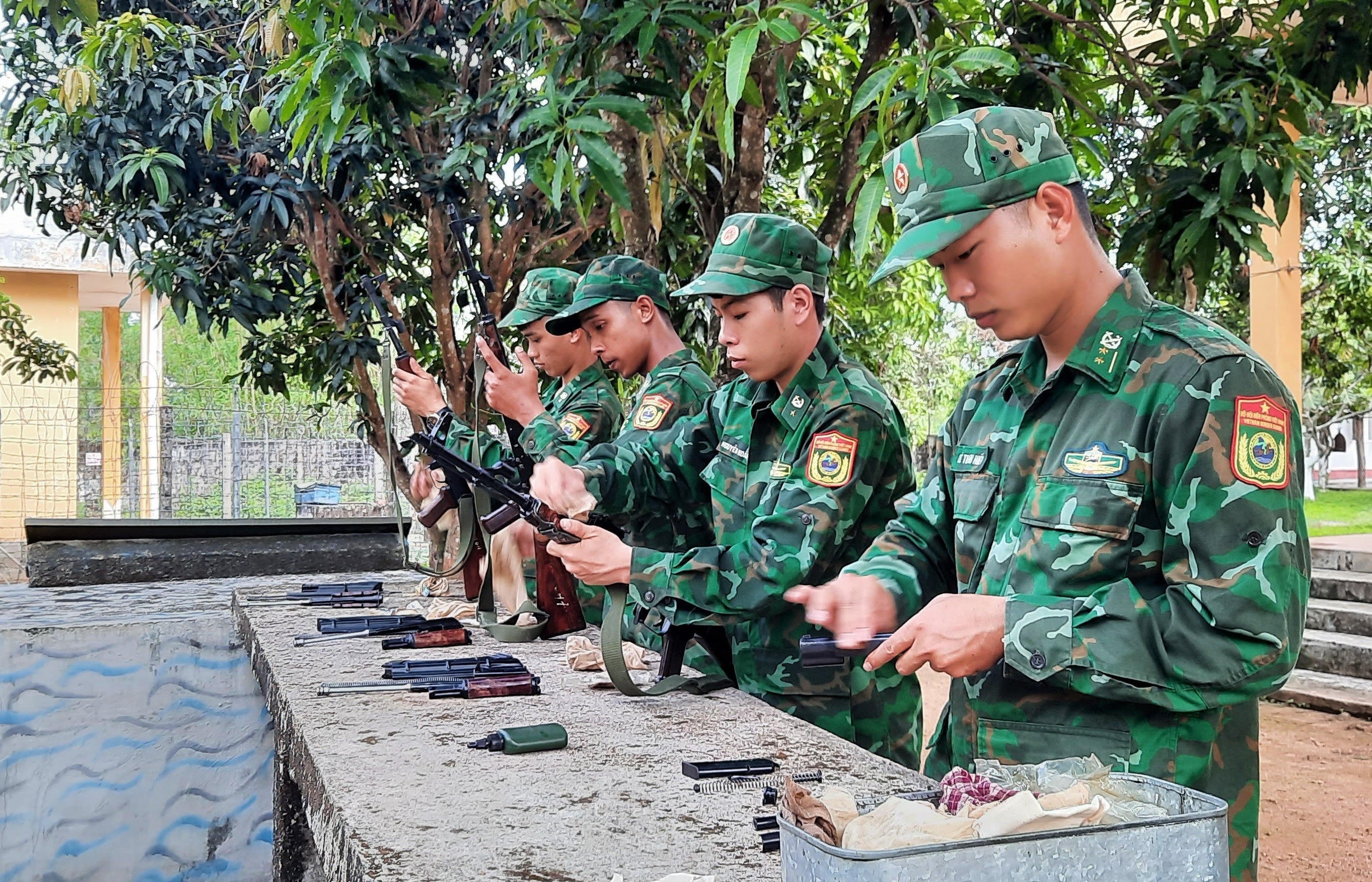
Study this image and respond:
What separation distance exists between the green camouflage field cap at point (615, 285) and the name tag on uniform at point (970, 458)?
5.01 feet

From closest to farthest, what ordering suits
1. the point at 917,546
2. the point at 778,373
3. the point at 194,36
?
the point at 917,546 → the point at 778,373 → the point at 194,36

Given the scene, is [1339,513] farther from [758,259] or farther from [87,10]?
[87,10]

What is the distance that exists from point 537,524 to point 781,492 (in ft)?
1.64

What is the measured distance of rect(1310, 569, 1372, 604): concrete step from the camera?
7625mm

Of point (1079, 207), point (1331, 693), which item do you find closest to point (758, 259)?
point (1079, 207)

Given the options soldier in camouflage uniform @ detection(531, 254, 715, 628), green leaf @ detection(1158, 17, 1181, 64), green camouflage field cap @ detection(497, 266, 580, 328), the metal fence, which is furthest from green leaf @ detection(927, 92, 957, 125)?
the metal fence

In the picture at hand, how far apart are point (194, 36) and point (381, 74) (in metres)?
3.00

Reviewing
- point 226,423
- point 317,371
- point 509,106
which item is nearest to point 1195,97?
point 509,106

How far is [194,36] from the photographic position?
577 cm

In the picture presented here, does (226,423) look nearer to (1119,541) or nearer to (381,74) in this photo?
(381,74)

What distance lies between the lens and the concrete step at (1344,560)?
800 centimetres

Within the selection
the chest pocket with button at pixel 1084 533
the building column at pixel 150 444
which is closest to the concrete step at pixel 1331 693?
the chest pocket with button at pixel 1084 533

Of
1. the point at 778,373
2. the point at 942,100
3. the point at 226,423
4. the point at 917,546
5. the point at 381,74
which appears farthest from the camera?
the point at 226,423

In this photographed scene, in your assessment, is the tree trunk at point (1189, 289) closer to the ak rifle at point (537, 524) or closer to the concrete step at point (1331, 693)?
the ak rifle at point (537, 524)
